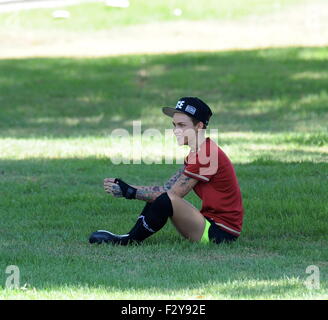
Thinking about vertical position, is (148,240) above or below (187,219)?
below

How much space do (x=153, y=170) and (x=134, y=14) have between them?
2101 cm

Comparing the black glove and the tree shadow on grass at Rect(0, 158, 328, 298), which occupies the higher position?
the black glove

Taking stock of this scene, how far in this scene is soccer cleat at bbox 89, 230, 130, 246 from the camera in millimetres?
Result: 8336

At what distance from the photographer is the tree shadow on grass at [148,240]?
6977mm

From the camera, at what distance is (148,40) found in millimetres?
27719

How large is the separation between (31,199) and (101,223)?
4.79ft

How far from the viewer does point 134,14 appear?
1284 inches

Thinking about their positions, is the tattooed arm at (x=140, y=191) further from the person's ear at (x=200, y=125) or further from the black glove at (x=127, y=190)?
the person's ear at (x=200, y=125)

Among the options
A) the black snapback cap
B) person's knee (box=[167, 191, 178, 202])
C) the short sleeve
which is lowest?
person's knee (box=[167, 191, 178, 202])

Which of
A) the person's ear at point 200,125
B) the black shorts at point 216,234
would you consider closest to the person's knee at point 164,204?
the black shorts at point 216,234
